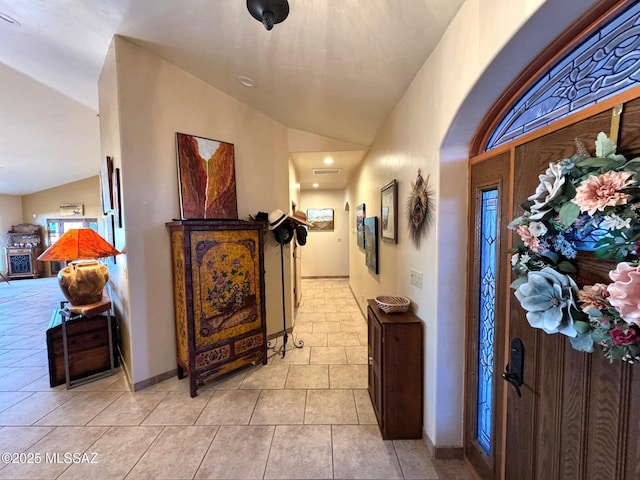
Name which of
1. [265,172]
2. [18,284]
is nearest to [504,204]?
[265,172]

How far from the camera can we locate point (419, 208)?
1.92 m

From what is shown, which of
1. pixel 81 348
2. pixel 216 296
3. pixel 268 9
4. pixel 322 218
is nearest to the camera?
pixel 268 9

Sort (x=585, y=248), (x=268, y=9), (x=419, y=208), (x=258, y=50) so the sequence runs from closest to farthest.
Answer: (x=585, y=248)
(x=268, y=9)
(x=419, y=208)
(x=258, y=50)

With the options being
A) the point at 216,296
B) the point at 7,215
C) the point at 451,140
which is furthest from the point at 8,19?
the point at 7,215

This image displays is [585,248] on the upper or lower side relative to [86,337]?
upper

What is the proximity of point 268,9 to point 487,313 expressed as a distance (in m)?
2.09

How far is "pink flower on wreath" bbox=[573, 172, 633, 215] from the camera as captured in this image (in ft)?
2.24

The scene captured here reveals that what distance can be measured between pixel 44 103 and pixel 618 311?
6607 millimetres

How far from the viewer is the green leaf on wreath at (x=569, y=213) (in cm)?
79

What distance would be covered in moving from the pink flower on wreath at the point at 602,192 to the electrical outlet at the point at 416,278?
1.25 m

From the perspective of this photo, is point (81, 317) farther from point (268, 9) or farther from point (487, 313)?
point (487, 313)

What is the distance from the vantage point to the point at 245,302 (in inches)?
110

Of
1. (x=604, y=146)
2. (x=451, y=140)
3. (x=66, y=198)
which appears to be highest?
(x=66, y=198)

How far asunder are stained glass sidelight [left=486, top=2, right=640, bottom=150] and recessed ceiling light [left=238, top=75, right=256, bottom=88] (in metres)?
2.34
